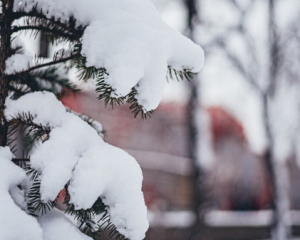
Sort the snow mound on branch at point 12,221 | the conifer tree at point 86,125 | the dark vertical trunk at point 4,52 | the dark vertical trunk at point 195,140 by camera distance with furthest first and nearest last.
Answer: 1. the dark vertical trunk at point 195,140
2. the dark vertical trunk at point 4,52
3. the conifer tree at point 86,125
4. the snow mound on branch at point 12,221

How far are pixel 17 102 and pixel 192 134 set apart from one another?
5.50 metres

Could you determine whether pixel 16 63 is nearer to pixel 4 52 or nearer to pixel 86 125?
pixel 4 52

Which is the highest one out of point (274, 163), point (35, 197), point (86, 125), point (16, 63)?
point (274, 163)

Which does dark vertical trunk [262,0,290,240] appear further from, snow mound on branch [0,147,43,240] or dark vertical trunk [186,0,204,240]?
snow mound on branch [0,147,43,240]

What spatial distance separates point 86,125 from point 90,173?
26cm

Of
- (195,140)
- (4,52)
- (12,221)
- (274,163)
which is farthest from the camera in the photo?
(195,140)

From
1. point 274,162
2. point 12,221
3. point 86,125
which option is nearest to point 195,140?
point 274,162

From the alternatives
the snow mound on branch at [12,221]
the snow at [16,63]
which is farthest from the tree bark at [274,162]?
the snow mound on branch at [12,221]

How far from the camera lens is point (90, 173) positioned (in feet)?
4.01

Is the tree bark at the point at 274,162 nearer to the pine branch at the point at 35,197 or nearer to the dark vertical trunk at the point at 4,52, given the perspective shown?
the dark vertical trunk at the point at 4,52

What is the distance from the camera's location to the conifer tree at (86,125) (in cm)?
122

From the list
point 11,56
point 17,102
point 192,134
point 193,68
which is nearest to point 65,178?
point 17,102

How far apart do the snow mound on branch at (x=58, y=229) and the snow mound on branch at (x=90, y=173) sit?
15 cm

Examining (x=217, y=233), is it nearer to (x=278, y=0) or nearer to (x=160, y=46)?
(x=278, y=0)
